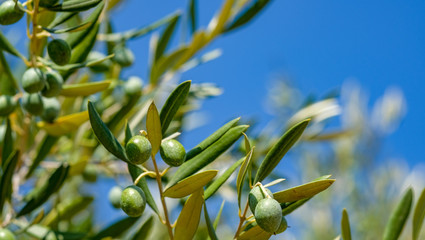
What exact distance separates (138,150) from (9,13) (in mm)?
338

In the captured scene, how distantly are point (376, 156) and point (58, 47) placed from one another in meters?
4.14

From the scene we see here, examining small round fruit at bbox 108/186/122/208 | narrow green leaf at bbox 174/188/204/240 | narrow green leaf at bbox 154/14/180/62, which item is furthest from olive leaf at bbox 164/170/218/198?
narrow green leaf at bbox 154/14/180/62

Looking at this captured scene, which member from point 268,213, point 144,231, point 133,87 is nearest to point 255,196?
point 268,213

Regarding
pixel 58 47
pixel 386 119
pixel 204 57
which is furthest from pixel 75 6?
pixel 386 119

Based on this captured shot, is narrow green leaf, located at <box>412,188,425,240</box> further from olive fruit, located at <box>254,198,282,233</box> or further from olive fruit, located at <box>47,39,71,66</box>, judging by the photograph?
olive fruit, located at <box>47,39,71,66</box>

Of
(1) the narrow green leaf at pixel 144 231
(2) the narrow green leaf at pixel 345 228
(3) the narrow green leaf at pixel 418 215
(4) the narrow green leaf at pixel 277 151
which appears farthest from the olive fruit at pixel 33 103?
(3) the narrow green leaf at pixel 418 215

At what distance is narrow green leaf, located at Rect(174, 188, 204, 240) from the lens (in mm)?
818

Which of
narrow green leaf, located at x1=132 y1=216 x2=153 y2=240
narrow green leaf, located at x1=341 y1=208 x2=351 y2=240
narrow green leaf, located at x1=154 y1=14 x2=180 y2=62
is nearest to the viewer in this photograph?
narrow green leaf, located at x1=341 y1=208 x2=351 y2=240

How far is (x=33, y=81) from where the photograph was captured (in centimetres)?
92

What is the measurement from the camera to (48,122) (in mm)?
1178

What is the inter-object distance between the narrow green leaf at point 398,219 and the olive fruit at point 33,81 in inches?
26.0

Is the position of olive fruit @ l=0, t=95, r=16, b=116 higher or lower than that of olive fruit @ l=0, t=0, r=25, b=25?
lower

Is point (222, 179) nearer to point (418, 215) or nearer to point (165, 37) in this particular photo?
Result: point (418, 215)

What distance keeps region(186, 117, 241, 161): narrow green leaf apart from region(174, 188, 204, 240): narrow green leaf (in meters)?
0.07
